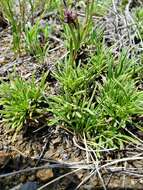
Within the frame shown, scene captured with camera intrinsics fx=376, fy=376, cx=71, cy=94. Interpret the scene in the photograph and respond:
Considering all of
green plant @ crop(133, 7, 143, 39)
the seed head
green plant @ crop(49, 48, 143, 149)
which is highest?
the seed head

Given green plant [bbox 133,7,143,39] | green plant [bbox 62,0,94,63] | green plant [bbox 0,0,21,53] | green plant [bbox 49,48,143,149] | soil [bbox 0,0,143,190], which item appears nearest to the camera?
soil [bbox 0,0,143,190]

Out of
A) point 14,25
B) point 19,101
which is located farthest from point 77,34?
point 19,101

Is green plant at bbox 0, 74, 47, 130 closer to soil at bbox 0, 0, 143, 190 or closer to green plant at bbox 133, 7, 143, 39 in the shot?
soil at bbox 0, 0, 143, 190

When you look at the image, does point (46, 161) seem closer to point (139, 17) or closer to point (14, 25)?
point (14, 25)

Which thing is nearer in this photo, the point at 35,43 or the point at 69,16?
the point at 69,16

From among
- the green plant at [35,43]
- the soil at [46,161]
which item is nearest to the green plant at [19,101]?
the soil at [46,161]

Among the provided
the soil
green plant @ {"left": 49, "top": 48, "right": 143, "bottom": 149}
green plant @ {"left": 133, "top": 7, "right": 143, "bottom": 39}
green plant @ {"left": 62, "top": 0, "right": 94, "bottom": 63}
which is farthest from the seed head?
green plant @ {"left": 133, "top": 7, "right": 143, "bottom": 39}

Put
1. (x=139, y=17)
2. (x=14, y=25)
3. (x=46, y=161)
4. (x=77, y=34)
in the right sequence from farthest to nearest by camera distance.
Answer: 1. (x=139, y=17)
2. (x=14, y=25)
3. (x=77, y=34)
4. (x=46, y=161)

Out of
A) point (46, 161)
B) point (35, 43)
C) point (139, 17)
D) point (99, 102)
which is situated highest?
point (139, 17)

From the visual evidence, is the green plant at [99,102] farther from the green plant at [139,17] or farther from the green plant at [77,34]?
the green plant at [139,17]
